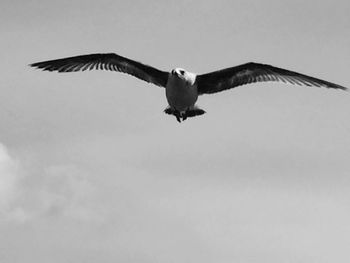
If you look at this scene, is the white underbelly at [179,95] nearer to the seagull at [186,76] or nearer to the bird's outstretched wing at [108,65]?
the seagull at [186,76]

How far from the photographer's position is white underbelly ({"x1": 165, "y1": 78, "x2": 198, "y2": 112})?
1172 inches

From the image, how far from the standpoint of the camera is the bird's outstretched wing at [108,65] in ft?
108

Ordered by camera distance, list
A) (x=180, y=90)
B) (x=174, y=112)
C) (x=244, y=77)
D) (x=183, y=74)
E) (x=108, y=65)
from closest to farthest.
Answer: (x=180, y=90), (x=183, y=74), (x=174, y=112), (x=244, y=77), (x=108, y=65)

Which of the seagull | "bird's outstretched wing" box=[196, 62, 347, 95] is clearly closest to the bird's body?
the seagull

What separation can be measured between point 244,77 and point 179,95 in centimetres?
457

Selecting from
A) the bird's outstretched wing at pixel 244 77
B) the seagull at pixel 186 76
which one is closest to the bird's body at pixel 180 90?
the seagull at pixel 186 76

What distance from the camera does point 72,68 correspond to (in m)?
33.5

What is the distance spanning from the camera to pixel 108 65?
34000mm

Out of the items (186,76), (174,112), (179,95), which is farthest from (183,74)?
(174,112)

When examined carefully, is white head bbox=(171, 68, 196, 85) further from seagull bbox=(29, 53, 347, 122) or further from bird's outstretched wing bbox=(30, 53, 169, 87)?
bird's outstretched wing bbox=(30, 53, 169, 87)

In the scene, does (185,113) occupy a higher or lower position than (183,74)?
lower

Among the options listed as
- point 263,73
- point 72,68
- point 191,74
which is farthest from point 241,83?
point 72,68

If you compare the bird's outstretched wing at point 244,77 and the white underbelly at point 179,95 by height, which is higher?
the bird's outstretched wing at point 244,77

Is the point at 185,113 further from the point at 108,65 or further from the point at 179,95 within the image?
the point at 108,65
